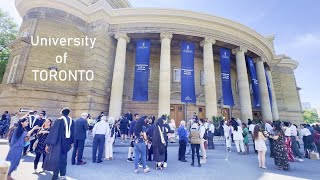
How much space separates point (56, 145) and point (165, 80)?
42.8 ft

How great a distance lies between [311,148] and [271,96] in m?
15.0

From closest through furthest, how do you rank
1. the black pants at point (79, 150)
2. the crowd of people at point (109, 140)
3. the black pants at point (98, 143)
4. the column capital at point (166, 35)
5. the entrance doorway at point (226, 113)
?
the crowd of people at point (109, 140)
the black pants at point (79, 150)
the black pants at point (98, 143)
the column capital at point (166, 35)
the entrance doorway at point (226, 113)

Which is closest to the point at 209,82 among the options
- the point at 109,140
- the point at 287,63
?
the point at 109,140

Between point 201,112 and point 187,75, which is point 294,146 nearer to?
A: point 187,75

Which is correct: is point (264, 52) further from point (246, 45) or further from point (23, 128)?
point (23, 128)

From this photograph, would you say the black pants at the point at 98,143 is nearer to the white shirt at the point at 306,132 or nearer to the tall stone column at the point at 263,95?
the white shirt at the point at 306,132

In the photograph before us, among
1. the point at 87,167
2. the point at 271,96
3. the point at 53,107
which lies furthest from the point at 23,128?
the point at 271,96

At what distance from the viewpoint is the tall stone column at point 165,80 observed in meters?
16.6

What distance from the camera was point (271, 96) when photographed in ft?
76.7

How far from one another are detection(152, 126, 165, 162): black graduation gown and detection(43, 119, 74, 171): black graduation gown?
2985 millimetres

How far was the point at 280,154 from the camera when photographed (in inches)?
285

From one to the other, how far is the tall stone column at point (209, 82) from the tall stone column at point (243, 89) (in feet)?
12.2

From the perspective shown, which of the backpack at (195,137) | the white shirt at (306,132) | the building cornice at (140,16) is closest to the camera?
the backpack at (195,137)

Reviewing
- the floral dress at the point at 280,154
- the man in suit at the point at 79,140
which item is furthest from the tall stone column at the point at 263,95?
the man in suit at the point at 79,140
